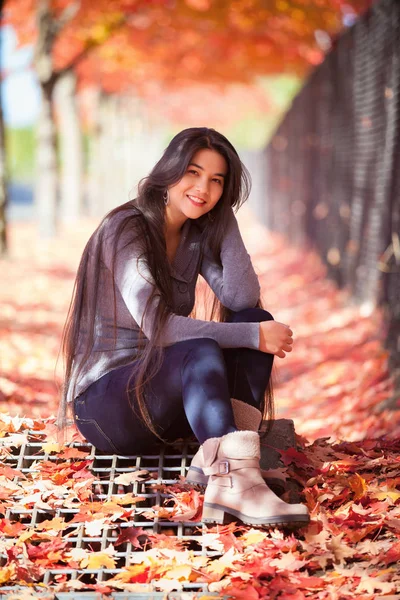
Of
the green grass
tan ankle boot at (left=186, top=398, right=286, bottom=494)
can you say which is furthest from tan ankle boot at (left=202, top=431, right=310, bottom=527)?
the green grass

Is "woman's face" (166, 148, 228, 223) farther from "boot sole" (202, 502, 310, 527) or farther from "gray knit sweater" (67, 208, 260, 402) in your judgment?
"boot sole" (202, 502, 310, 527)

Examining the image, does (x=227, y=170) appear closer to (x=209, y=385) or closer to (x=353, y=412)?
(x=209, y=385)

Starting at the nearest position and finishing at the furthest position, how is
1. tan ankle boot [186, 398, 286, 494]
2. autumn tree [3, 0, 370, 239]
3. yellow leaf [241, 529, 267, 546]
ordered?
1. yellow leaf [241, 529, 267, 546]
2. tan ankle boot [186, 398, 286, 494]
3. autumn tree [3, 0, 370, 239]

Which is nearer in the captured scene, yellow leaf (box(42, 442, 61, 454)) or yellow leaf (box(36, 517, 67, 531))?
yellow leaf (box(36, 517, 67, 531))

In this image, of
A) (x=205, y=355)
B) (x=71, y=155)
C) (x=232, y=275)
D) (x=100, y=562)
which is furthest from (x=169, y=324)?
(x=71, y=155)

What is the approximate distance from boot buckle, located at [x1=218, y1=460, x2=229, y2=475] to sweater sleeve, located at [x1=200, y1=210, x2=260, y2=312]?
94cm

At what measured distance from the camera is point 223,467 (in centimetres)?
294

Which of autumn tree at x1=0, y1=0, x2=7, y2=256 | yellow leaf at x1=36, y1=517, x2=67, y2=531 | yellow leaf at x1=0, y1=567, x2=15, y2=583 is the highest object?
autumn tree at x1=0, y1=0, x2=7, y2=256

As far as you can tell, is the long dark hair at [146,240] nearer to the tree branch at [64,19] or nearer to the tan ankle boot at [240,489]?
the tan ankle boot at [240,489]

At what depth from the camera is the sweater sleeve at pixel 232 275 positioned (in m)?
3.70

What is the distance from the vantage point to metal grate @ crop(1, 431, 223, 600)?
2768mm

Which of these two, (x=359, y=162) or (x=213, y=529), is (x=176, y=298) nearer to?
(x=213, y=529)

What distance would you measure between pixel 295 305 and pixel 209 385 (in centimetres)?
699

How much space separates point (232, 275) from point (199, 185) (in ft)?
1.52
